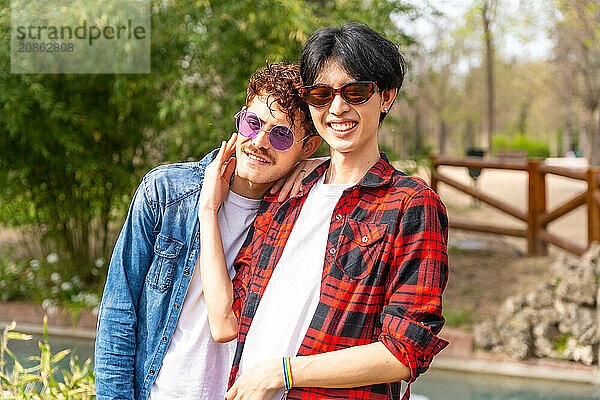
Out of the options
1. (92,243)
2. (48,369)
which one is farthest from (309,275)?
(92,243)

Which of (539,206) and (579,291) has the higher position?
(539,206)

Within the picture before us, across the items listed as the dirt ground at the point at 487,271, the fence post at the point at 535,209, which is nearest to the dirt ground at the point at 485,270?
the dirt ground at the point at 487,271

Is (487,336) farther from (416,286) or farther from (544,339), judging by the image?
(416,286)

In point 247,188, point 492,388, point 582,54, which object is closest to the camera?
point 247,188

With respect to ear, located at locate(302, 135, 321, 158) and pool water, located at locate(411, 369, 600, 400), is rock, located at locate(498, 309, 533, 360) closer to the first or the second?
pool water, located at locate(411, 369, 600, 400)

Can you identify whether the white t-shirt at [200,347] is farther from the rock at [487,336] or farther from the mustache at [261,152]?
the rock at [487,336]

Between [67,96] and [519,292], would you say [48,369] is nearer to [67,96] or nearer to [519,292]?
[67,96]

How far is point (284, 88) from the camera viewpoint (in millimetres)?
1478

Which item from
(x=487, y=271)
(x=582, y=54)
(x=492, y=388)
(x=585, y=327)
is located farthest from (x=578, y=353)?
(x=582, y=54)

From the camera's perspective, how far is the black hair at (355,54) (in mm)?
1324

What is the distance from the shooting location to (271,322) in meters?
1.37

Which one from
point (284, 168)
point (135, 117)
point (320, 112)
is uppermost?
point (135, 117)

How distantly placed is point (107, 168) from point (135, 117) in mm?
473

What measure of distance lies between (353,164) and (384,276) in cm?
25
